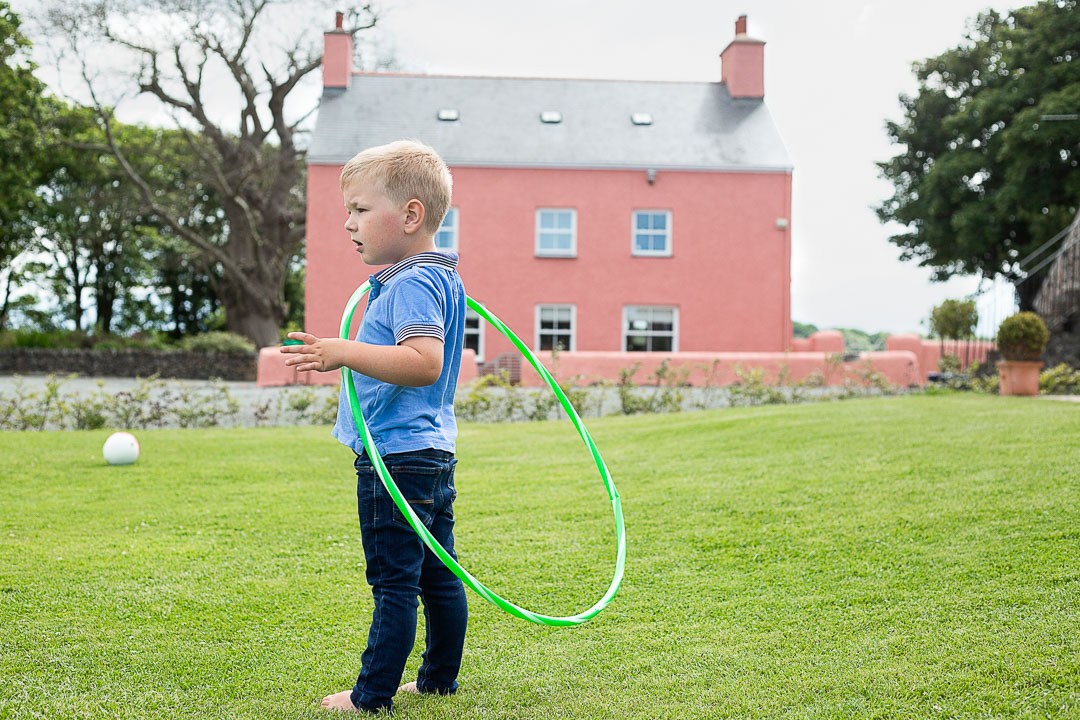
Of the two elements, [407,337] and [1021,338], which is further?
[1021,338]

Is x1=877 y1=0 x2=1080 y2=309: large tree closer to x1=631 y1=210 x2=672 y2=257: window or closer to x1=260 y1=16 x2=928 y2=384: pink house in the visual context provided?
x1=260 y1=16 x2=928 y2=384: pink house

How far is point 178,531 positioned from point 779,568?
3.16m

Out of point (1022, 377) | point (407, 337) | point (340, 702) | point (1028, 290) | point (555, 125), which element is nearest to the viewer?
point (407, 337)

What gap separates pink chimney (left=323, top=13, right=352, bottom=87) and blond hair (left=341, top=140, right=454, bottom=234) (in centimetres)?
2185

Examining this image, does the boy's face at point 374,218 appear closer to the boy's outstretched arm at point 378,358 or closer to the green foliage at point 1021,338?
the boy's outstretched arm at point 378,358

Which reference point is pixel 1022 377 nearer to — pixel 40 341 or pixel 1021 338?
pixel 1021 338

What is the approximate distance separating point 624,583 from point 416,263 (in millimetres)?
2083

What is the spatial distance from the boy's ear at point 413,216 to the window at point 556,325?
19514 millimetres

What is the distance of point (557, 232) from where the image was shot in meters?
22.4

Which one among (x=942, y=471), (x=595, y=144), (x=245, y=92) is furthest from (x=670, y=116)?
(x=942, y=471)

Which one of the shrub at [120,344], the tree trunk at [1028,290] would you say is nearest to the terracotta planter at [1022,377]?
the tree trunk at [1028,290]

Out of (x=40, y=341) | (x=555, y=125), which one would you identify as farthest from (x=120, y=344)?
(x=555, y=125)

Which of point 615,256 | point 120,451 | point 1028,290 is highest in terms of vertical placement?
point 615,256

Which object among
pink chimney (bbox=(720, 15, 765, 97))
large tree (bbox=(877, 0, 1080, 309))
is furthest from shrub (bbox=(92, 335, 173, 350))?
large tree (bbox=(877, 0, 1080, 309))
